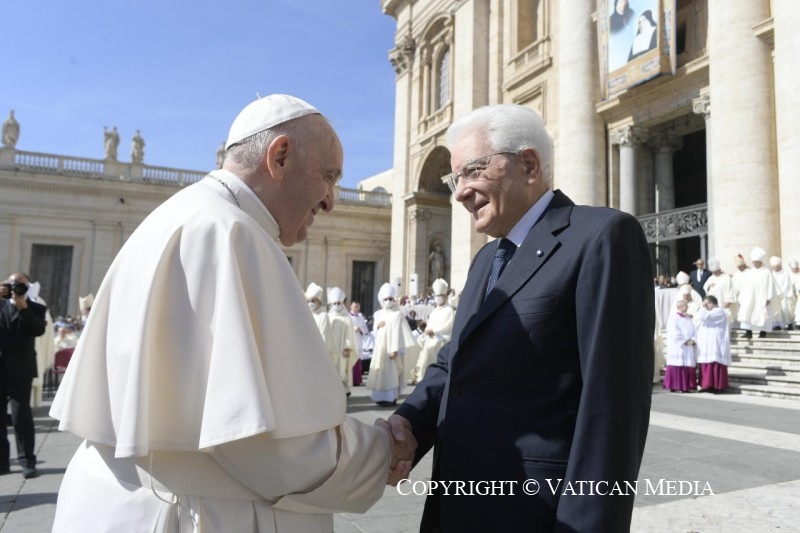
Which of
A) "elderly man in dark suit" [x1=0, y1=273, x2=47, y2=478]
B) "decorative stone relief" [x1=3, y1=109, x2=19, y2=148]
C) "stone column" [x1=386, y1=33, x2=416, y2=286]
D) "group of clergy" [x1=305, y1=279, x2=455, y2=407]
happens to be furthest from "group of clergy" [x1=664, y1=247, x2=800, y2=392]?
"decorative stone relief" [x1=3, y1=109, x2=19, y2=148]

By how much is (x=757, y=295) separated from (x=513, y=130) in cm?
1151

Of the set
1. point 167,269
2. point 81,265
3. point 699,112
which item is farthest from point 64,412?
point 81,265

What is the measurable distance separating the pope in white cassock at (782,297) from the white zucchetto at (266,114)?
12.1 meters

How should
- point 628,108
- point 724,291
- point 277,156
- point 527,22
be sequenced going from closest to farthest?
point 277,156
point 724,291
point 628,108
point 527,22

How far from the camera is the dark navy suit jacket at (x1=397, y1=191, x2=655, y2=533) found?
145 centimetres

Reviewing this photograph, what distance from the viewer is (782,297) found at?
11.1 metres

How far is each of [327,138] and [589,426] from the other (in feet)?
3.55

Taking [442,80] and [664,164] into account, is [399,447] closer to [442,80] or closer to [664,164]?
[664,164]

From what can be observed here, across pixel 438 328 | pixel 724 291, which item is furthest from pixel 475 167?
pixel 724 291

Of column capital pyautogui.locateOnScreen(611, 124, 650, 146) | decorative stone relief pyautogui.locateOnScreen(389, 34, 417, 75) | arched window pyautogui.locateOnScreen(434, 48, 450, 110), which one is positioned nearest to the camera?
column capital pyautogui.locateOnScreen(611, 124, 650, 146)

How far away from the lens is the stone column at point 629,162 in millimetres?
Result: 16969

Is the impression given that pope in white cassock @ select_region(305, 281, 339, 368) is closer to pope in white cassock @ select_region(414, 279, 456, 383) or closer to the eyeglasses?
pope in white cassock @ select_region(414, 279, 456, 383)

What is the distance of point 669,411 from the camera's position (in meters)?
7.88

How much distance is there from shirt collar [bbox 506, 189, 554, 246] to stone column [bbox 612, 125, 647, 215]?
16241 mm
